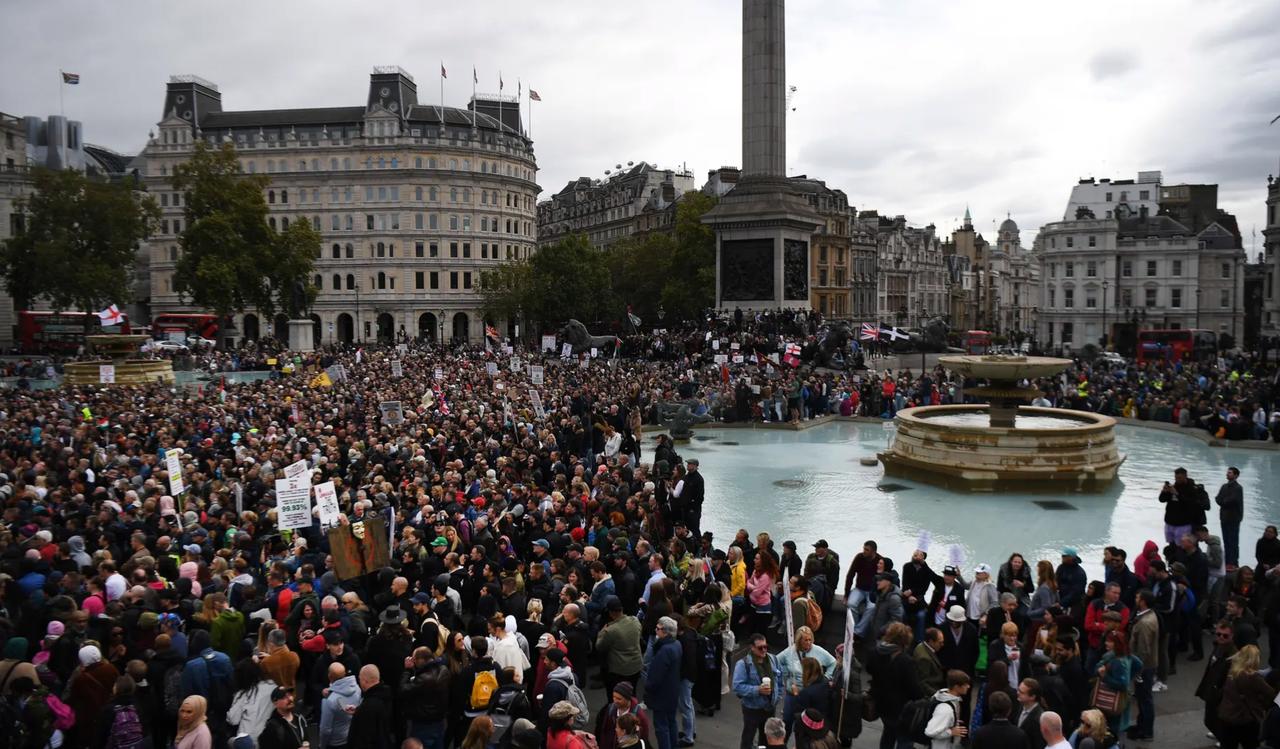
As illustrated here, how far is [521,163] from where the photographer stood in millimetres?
83625

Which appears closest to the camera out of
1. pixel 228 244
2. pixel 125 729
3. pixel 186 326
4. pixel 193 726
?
pixel 193 726

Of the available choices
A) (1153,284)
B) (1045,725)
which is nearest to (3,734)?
(1045,725)

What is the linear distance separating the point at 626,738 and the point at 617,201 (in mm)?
96549

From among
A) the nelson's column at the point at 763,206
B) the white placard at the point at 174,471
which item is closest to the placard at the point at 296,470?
the white placard at the point at 174,471

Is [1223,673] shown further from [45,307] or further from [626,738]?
[45,307]

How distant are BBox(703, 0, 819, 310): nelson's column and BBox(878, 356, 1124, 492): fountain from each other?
72.8 ft

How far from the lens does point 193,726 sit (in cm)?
592

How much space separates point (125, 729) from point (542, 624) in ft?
10.6

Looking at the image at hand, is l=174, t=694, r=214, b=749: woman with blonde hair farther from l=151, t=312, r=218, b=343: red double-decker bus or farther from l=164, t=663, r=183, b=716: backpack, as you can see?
l=151, t=312, r=218, b=343: red double-decker bus

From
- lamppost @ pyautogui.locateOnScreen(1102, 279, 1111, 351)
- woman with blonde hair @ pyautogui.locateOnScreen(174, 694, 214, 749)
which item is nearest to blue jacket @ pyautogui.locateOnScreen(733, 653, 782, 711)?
woman with blonde hair @ pyautogui.locateOnScreen(174, 694, 214, 749)

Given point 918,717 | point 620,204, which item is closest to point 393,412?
point 918,717

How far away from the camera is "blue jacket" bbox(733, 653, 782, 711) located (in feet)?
22.8

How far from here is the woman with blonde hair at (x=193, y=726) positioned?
5.89 metres

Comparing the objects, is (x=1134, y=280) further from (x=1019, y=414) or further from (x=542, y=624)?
(x=542, y=624)
